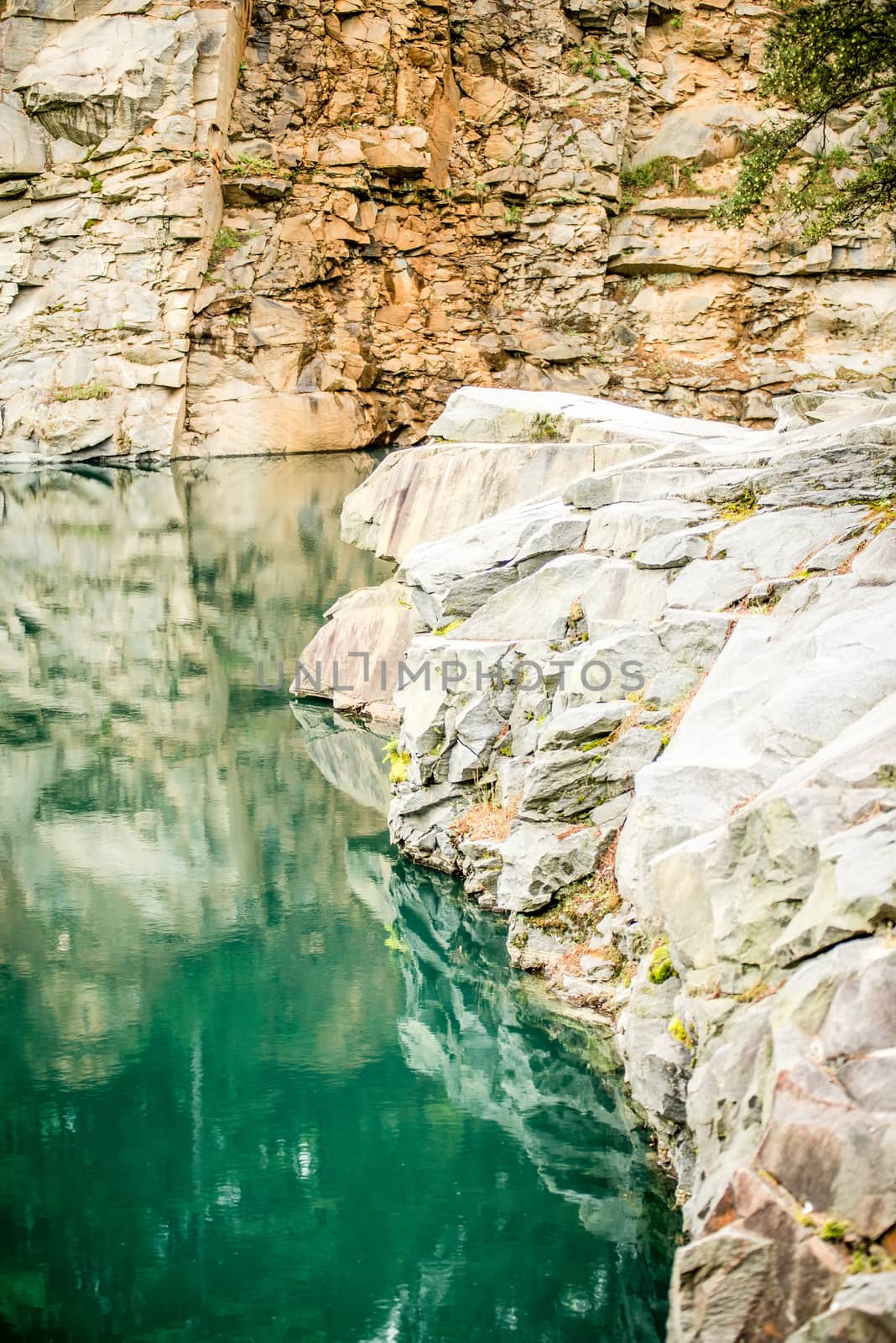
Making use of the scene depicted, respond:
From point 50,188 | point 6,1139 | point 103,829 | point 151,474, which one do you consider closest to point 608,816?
point 6,1139

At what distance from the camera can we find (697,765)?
11.0 meters

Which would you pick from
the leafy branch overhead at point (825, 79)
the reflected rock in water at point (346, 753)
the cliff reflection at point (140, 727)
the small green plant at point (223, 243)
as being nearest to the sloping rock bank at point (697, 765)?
the reflected rock in water at point (346, 753)

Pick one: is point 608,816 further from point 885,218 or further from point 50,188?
point 50,188

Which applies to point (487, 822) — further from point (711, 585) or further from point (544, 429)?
point (544, 429)

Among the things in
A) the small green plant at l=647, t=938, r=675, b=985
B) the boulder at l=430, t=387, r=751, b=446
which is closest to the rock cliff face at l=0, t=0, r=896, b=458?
the boulder at l=430, t=387, r=751, b=446

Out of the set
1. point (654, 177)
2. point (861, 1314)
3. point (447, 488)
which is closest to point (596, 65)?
point (654, 177)

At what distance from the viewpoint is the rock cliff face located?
2042 inches

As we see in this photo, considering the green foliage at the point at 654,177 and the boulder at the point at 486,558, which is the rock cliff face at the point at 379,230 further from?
the boulder at the point at 486,558

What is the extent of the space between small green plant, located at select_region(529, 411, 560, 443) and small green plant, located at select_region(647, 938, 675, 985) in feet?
46.4

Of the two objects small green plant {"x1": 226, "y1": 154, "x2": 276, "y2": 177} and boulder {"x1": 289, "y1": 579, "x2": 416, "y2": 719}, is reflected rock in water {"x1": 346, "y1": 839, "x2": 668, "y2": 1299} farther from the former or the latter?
small green plant {"x1": 226, "y1": 154, "x2": 276, "y2": 177}

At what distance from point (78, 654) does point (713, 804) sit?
24.0m

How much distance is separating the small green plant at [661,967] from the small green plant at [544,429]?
14.2m

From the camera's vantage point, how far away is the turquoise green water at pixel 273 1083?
10.6 meters

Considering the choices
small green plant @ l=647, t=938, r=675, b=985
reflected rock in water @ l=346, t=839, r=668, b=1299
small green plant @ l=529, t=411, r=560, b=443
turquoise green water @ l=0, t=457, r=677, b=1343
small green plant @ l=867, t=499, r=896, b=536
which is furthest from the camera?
small green plant @ l=529, t=411, r=560, b=443
